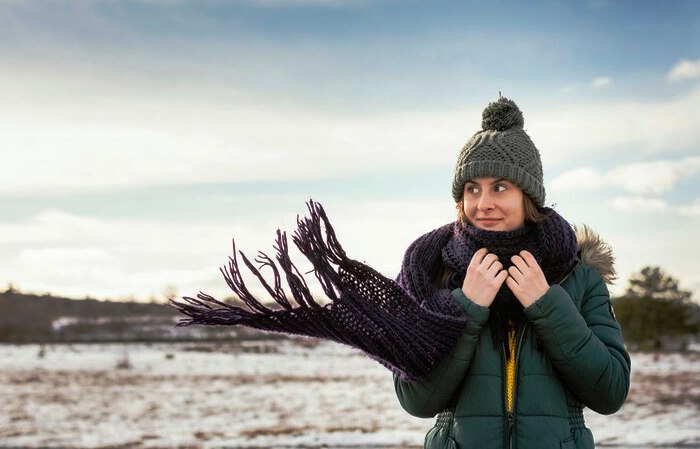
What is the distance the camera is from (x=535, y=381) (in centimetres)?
233

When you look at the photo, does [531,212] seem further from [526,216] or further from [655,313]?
[655,313]

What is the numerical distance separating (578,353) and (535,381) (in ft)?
0.48

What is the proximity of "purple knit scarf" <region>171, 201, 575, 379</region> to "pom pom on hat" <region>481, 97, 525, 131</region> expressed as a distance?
1.11 feet

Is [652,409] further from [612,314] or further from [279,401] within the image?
[612,314]

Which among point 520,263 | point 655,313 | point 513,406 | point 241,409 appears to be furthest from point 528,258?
point 655,313

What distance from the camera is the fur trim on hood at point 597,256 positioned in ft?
8.61

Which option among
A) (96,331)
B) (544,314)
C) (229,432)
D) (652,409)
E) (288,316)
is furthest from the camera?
(96,331)

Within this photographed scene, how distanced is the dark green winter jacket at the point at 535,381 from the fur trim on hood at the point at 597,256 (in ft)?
0.85

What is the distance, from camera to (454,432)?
2365mm

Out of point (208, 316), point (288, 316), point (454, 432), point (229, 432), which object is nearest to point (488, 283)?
point (454, 432)

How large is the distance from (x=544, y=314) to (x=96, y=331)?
44931 millimetres

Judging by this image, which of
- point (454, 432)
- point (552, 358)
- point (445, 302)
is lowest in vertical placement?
point (454, 432)

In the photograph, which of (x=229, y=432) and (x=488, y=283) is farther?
(x=229, y=432)

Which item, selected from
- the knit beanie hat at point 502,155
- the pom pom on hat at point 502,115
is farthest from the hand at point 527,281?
the pom pom on hat at point 502,115
